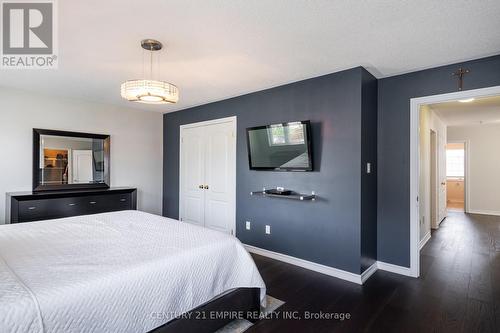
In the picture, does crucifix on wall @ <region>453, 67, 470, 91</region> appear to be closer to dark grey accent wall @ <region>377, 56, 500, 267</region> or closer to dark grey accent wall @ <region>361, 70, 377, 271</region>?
dark grey accent wall @ <region>377, 56, 500, 267</region>

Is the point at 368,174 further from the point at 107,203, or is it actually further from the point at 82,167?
the point at 82,167

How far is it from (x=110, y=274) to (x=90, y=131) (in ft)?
12.7

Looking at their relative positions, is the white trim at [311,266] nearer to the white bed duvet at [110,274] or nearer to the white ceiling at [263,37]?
the white bed duvet at [110,274]

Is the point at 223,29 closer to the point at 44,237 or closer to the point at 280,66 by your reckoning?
the point at 280,66

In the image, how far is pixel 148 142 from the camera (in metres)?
5.34

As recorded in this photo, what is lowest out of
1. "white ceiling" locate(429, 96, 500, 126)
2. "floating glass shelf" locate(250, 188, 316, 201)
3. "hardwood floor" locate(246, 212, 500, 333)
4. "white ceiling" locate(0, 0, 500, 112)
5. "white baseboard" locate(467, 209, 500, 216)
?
"hardwood floor" locate(246, 212, 500, 333)

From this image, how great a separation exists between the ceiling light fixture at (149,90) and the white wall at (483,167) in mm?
→ 8157

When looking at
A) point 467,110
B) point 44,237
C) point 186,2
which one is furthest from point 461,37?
point 44,237

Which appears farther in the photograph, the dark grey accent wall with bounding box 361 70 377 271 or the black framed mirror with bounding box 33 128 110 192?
the black framed mirror with bounding box 33 128 110 192

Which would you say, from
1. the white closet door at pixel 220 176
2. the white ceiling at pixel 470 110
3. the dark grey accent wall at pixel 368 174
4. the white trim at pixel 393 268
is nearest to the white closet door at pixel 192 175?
the white closet door at pixel 220 176

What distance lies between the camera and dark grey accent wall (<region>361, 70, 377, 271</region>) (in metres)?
3.01

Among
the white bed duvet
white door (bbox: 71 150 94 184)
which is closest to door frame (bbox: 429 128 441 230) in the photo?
the white bed duvet

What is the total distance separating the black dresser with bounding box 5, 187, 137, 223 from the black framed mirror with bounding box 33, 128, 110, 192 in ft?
0.94

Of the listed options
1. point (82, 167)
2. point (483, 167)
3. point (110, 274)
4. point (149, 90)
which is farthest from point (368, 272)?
point (483, 167)
